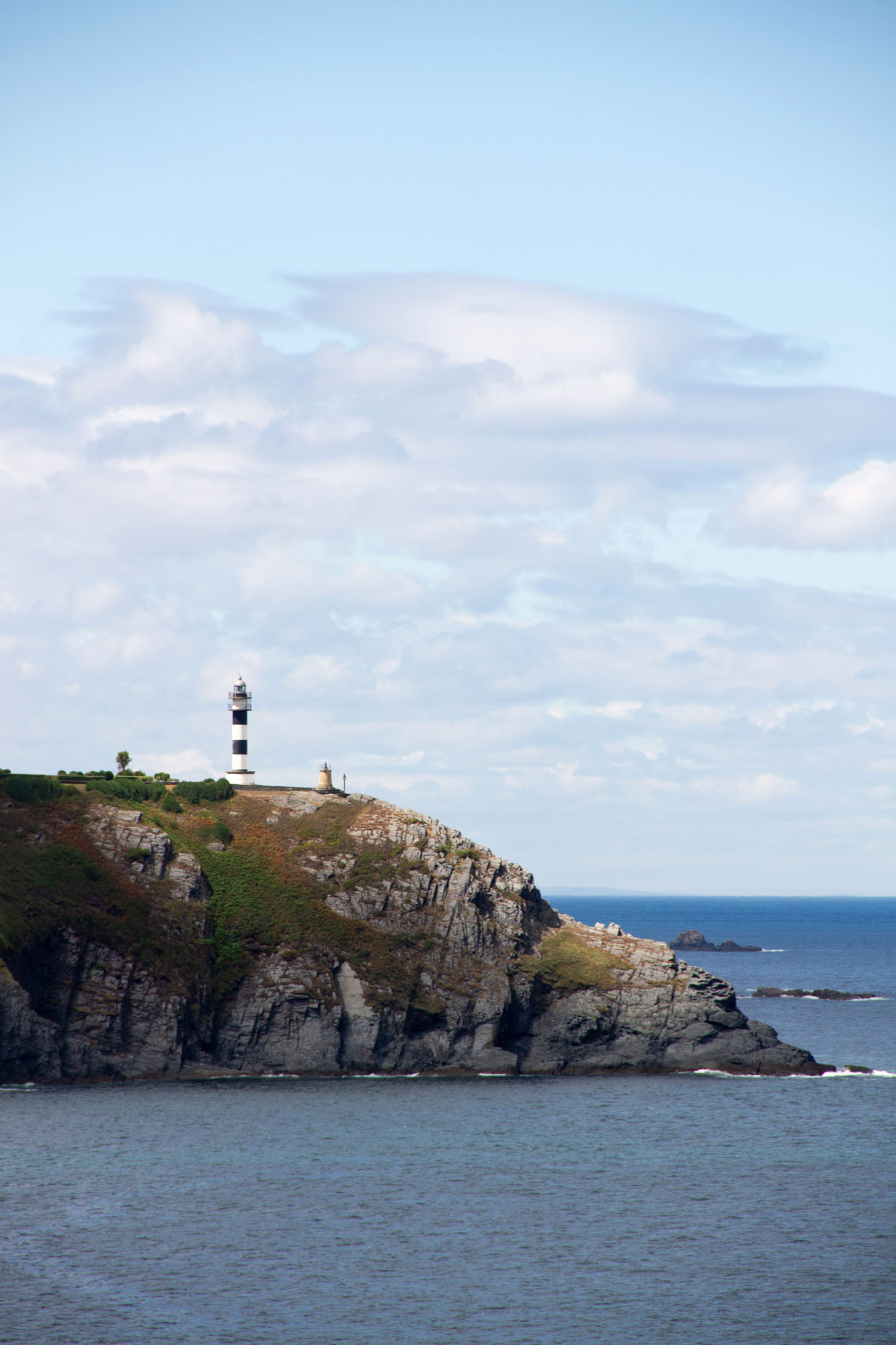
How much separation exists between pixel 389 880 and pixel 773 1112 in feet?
109

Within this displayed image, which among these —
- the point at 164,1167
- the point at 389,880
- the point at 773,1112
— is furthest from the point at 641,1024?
the point at 164,1167

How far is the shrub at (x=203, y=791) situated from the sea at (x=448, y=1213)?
89.5 ft

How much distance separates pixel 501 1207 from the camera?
6494 centimetres

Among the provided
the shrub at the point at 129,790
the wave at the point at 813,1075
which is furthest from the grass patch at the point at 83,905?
the wave at the point at 813,1075

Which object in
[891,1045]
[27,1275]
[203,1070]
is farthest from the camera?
[891,1045]

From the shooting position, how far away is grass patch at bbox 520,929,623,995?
9988 centimetres

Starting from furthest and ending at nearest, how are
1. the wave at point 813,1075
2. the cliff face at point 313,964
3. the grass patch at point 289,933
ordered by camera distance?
the wave at point 813,1075
the grass patch at point 289,933
the cliff face at point 313,964

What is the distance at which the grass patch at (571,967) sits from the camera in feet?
328

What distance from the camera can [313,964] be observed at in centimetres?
9644

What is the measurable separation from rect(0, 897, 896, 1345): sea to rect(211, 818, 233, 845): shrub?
20894 millimetres

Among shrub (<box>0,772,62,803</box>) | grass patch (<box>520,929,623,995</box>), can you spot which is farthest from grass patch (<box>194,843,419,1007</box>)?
shrub (<box>0,772,62,803</box>)

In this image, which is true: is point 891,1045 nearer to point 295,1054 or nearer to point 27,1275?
point 295,1054

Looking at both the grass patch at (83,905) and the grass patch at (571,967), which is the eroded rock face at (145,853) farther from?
the grass patch at (571,967)

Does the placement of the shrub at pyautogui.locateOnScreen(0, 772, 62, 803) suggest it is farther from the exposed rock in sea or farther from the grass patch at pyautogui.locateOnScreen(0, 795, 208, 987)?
the exposed rock in sea
